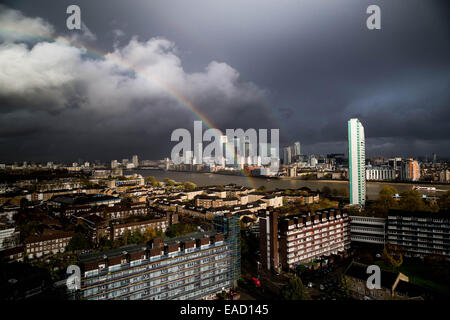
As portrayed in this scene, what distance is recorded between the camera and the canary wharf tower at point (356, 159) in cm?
1130

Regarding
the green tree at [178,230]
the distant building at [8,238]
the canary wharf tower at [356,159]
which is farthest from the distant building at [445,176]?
the distant building at [8,238]

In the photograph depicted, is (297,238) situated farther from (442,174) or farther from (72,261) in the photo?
(442,174)

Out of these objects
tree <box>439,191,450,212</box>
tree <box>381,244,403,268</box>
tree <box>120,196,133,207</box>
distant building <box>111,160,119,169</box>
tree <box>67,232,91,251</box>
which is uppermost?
distant building <box>111,160,119,169</box>

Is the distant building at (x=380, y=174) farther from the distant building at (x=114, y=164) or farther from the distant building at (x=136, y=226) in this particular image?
the distant building at (x=114, y=164)

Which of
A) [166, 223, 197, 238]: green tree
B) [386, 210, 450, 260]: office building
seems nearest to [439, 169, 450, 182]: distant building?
[386, 210, 450, 260]: office building

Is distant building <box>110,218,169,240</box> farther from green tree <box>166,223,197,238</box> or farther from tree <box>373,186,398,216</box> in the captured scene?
tree <box>373,186,398,216</box>

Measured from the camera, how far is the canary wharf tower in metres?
11.3

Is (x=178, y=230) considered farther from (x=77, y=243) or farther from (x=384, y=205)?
A: (x=384, y=205)

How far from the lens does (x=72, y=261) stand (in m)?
5.45

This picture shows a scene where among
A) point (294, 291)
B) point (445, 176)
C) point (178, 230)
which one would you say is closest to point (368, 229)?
point (294, 291)

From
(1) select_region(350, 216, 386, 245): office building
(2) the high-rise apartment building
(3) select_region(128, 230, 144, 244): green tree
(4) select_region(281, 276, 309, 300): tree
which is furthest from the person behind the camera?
(2) the high-rise apartment building

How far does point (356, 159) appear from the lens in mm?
11477

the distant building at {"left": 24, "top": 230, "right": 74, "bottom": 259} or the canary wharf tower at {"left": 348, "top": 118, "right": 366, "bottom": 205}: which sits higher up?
the canary wharf tower at {"left": 348, "top": 118, "right": 366, "bottom": 205}
